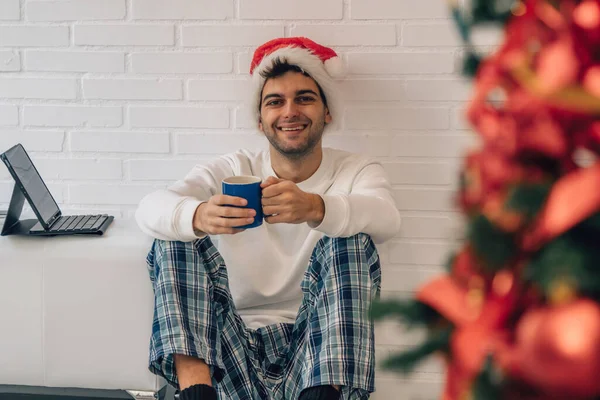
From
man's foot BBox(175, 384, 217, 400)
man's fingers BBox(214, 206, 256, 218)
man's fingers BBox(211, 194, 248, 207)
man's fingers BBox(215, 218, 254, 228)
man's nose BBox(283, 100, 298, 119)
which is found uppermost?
man's nose BBox(283, 100, 298, 119)

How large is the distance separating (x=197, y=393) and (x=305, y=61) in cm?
88

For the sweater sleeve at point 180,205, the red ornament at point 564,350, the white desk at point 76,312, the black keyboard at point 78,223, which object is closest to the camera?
the red ornament at point 564,350

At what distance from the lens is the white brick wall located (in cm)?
207

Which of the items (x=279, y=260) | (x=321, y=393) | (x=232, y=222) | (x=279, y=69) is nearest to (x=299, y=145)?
(x=279, y=69)

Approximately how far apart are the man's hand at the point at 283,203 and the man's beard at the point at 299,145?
320 millimetres

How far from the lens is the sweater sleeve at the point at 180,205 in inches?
66.7

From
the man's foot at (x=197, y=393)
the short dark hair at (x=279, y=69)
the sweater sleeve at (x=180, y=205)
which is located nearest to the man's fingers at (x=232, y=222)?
the sweater sleeve at (x=180, y=205)

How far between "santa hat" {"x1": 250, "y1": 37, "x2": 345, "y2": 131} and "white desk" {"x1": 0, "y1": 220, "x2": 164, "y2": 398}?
0.55m

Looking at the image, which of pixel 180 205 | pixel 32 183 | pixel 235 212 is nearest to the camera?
pixel 235 212

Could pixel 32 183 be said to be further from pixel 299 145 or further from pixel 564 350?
pixel 564 350

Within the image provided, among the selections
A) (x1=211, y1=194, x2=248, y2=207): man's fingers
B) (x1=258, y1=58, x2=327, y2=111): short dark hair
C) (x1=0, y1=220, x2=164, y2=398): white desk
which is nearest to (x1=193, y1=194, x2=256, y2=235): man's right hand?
(x1=211, y1=194, x2=248, y2=207): man's fingers

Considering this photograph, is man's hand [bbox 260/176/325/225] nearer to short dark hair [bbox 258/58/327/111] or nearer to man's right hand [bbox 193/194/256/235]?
man's right hand [bbox 193/194/256/235]

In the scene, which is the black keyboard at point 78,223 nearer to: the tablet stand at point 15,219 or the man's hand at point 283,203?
the tablet stand at point 15,219

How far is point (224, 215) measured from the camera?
159cm
